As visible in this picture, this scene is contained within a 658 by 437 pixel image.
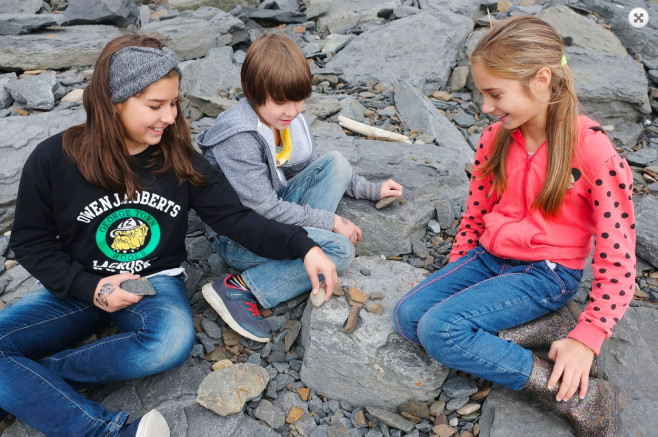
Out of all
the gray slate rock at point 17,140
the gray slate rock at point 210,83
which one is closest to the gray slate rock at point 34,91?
the gray slate rock at point 17,140

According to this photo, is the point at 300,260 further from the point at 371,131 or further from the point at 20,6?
the point at 20,6

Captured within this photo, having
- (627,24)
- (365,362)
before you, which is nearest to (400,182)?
(365,362)

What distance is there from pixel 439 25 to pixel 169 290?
167 inches

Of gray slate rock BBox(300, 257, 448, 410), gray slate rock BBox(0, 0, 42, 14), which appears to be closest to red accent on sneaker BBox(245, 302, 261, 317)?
gray slate rock BBox(300, 257, 448, 410)

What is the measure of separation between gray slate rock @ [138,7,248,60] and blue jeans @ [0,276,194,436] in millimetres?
4020

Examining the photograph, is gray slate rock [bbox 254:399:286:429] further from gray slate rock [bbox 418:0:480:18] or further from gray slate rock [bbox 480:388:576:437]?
gray slate rock [bbox 418:0:480:18]

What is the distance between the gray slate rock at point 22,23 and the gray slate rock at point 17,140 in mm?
2233

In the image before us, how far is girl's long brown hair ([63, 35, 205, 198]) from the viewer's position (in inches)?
94.1

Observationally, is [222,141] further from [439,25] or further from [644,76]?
[644,76]

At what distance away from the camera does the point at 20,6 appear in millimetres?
7277

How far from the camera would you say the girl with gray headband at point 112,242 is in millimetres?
2350

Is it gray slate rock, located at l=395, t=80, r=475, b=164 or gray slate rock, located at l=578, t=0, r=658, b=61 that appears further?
gray slate rock, located at l=578, t=0, r=658, b=61

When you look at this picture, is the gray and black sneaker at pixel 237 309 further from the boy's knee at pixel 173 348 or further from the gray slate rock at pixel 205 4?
the gray slate rock at pixel 205 4

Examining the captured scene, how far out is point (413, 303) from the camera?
2609mm
